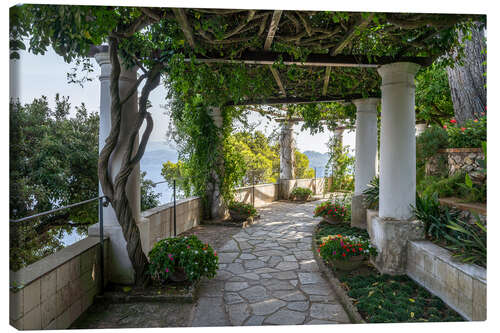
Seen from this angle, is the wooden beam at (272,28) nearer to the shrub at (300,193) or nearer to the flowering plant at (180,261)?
Result: the flowering plant at (180,261)

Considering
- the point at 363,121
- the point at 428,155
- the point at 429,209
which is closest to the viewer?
the point at 429,209

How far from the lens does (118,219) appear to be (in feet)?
8.84

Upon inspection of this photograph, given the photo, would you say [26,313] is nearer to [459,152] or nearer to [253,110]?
[459,152]

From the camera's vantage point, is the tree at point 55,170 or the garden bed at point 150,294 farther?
the tree at point 55,170

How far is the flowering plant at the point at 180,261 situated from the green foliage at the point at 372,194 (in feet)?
9.63

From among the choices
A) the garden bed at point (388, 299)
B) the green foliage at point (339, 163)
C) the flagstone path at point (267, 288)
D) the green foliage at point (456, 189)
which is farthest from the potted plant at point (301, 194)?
the garden bed at point (388, 299)

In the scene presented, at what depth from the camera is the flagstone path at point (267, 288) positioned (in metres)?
2.42

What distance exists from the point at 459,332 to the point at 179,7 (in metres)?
3.17
